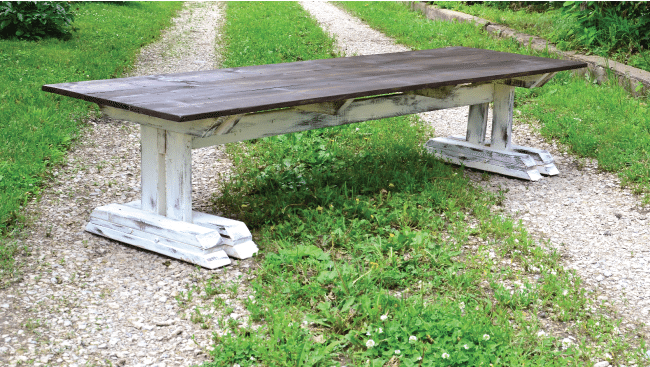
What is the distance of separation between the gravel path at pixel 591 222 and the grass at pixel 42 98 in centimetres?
288

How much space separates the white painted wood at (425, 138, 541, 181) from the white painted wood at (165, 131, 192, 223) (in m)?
2.16

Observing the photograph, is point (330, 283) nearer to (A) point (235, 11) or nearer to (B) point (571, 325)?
(B) point (571, 325)

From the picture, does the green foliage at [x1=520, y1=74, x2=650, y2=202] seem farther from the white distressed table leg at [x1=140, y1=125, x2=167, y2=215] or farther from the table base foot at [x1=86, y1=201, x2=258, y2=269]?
the white distressed table leg at [x1=140, y1=125, x2=167, y2=215]

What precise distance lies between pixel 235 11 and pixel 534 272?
11.9 meters

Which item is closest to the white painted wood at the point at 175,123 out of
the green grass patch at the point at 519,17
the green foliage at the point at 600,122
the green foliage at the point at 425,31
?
the green foliage at the point at 600,122

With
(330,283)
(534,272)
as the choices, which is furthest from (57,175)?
(534,272)

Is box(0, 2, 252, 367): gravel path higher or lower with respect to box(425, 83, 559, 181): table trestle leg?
lower

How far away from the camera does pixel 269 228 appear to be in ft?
11.9

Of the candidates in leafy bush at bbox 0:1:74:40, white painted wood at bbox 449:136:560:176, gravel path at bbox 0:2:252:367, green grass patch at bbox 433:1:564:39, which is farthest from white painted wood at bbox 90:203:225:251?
green grass patch at bbox 433:1:564:39

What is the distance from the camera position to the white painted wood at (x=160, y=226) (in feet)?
10.8

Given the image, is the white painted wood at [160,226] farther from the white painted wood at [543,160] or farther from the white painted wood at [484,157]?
the white painted wood at [543,160]

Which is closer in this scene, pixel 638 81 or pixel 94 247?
pixel 94 247

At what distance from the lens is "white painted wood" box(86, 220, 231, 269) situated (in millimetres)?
3277

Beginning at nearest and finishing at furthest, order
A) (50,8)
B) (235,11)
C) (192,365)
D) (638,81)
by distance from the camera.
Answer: (192,365) → (638,81) → (50,8) → (235,11)
